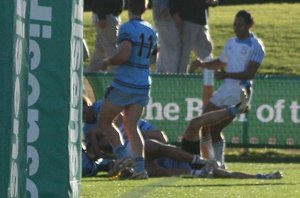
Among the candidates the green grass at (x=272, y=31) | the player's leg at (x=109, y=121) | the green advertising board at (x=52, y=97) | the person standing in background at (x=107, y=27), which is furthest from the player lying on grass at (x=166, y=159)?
the green grass at (x=272, y=31)

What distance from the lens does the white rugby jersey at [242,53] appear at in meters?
13.1

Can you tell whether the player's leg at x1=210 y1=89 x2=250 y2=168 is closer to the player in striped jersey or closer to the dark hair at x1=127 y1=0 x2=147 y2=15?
the player in striped jersey

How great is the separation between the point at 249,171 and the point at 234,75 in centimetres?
103

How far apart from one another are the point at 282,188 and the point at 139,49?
1.93 meters

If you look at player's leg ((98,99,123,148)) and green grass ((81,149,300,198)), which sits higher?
player's leg ((98,99,123,148))

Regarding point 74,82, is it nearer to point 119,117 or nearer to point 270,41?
point 119,117

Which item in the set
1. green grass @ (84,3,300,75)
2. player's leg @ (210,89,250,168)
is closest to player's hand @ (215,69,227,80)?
player's leg @ (210,89,250,168)

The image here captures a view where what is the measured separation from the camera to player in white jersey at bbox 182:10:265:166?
1300 cm

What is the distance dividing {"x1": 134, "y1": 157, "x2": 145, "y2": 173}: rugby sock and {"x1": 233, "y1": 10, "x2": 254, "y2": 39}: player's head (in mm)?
2095

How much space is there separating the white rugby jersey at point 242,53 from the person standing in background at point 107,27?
439 centimetres

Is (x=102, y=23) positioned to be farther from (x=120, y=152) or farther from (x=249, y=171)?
(x=120, y=152)

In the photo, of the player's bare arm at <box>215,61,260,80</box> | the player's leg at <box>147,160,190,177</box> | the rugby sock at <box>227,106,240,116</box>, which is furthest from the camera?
the player's bare arm at <box>215,61,260,80</box>

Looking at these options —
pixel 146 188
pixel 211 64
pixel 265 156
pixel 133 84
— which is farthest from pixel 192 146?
pixel 265 156

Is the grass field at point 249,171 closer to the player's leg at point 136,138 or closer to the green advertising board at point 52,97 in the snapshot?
the player's leg at point 136,138
